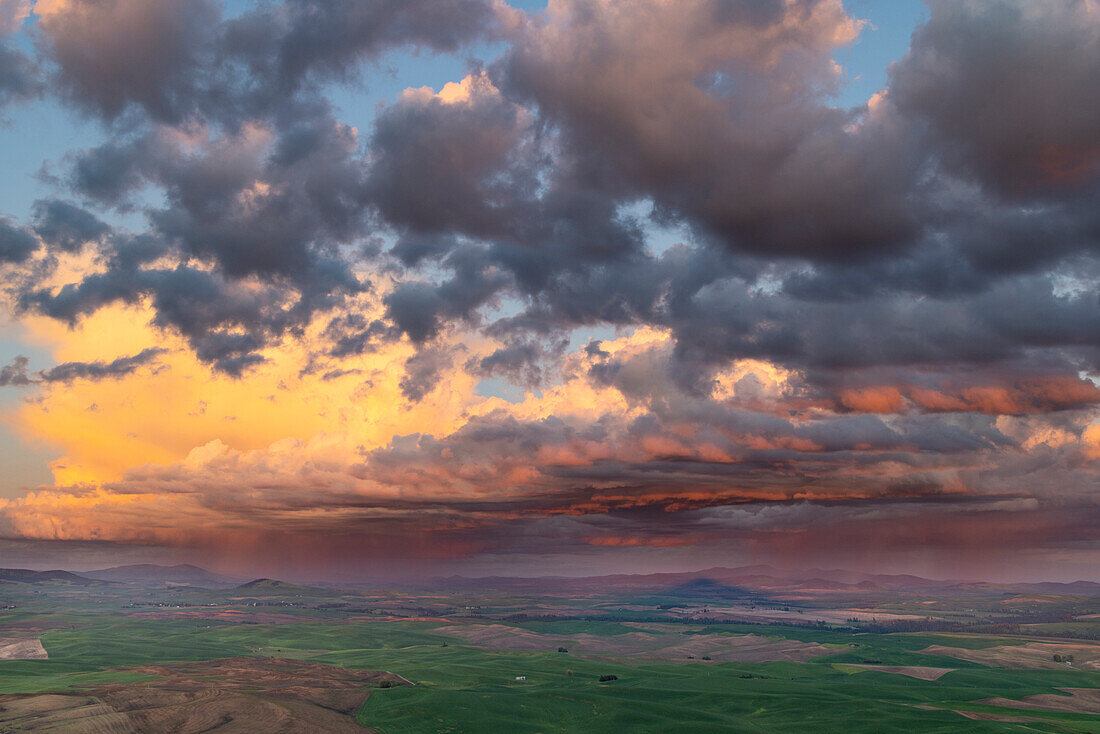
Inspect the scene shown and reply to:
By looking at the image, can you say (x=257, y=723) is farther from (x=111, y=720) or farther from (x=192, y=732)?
(x=111, y=720)

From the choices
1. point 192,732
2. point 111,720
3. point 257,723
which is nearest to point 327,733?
point 257,723

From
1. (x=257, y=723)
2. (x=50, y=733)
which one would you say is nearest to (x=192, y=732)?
(x=257, y=723)

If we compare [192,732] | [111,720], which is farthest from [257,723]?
[111,720]

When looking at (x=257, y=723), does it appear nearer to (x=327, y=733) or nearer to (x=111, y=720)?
(x=327, y=733)

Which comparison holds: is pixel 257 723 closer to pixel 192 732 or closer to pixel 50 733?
pixel 192 732

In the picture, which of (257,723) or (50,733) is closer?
(50,733)

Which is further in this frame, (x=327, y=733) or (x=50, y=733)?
(x=327, y=733)
